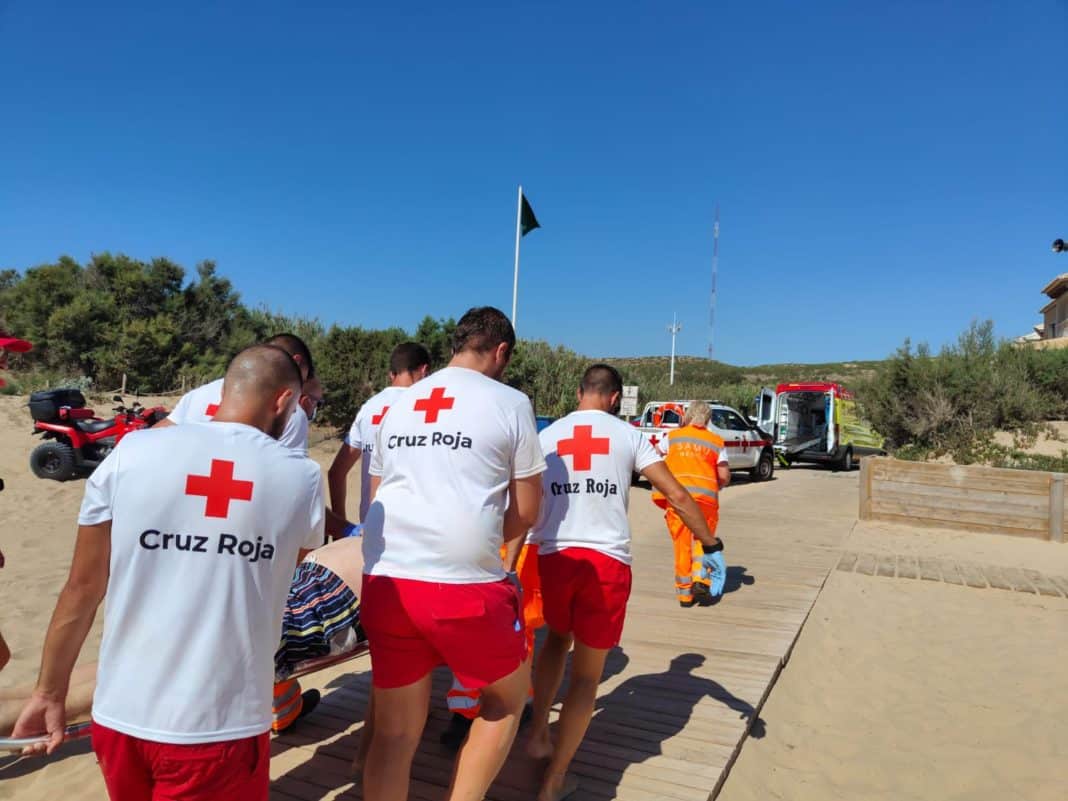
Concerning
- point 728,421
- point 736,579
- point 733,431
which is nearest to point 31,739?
point 736,579

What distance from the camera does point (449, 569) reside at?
7.02 ft

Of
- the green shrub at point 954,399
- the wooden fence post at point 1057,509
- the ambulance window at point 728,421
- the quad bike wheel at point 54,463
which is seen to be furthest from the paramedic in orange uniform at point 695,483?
the green shrub at point 954,399

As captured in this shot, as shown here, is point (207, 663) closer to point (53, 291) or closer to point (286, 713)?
point (286, 713)

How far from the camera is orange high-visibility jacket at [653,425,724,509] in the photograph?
5.93m

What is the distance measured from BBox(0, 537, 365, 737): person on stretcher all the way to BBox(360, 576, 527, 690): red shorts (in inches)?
26.5

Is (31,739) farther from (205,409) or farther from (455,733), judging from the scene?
(455,733)

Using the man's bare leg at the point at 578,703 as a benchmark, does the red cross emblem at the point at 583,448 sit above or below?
above

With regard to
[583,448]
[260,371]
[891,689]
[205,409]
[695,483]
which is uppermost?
[260,371]

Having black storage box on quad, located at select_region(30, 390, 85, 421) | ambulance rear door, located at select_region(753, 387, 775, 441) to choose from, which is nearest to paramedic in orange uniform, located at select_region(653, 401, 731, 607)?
black storage box on quad, located at select_region(30, 390, 85, 421)

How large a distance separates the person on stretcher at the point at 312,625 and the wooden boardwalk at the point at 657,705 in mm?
465

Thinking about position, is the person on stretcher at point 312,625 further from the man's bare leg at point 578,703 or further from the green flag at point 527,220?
the green flag at point 527,220

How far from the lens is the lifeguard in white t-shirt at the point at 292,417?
328 cm

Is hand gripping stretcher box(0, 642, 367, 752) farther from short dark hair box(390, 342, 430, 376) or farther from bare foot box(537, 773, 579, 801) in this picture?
short dark hair box(390, 342, 430, 376)

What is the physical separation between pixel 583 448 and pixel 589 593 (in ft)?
1.91
